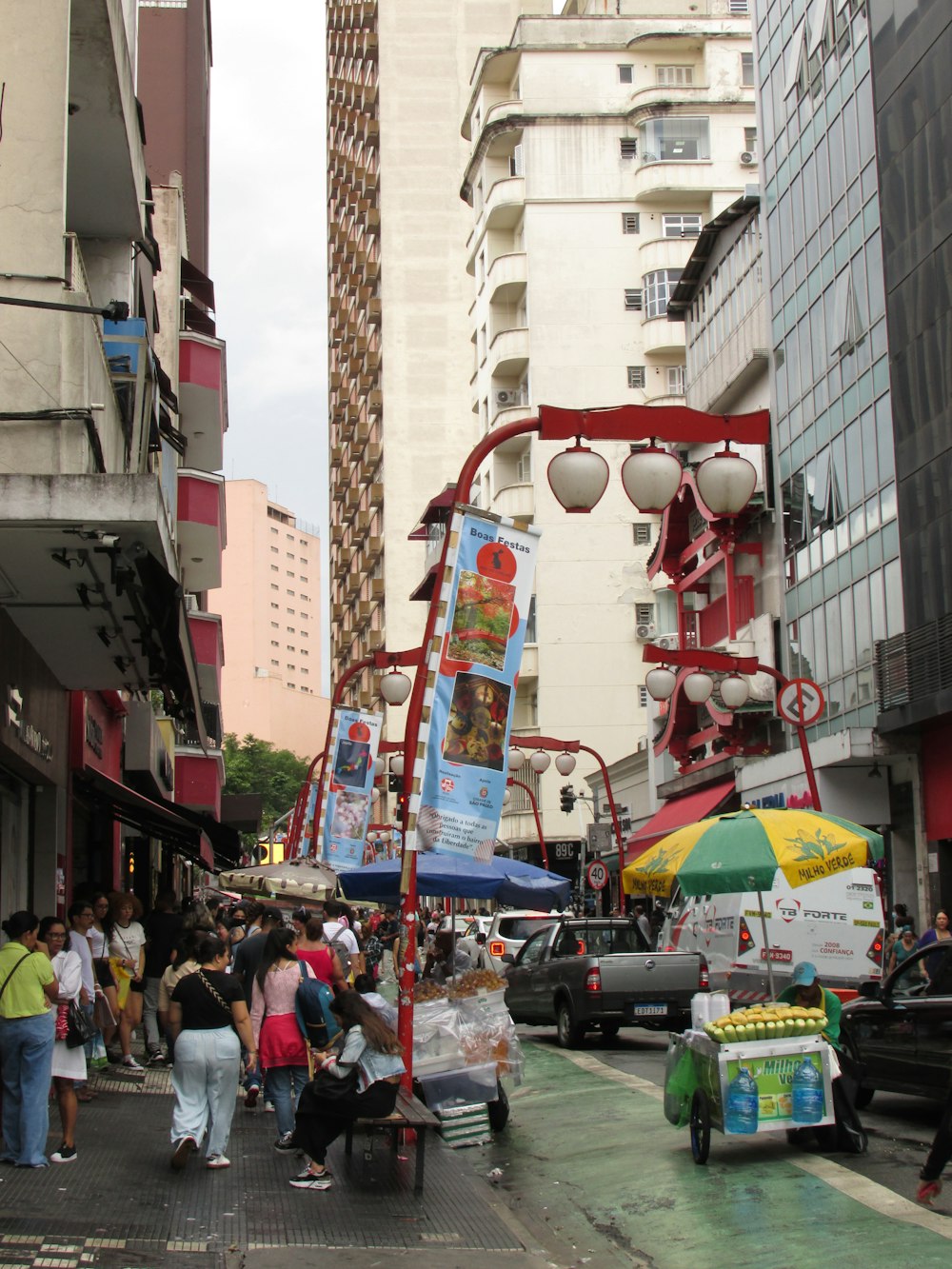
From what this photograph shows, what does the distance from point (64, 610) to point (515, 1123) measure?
6097 mm

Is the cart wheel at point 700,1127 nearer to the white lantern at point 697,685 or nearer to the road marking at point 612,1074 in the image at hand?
the road marking at point 612,1074

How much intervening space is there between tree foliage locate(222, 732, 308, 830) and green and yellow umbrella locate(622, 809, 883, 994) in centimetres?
10810

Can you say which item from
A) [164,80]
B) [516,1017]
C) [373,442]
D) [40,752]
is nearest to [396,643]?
[373,442]

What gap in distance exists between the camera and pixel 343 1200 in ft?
33.1

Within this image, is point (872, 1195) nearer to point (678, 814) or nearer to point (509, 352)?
point (678, 814)

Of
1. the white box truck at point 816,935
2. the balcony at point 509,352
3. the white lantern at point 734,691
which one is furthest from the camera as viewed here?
the balcony at point 509,352

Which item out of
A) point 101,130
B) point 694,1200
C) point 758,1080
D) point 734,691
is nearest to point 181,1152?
point 694,1200

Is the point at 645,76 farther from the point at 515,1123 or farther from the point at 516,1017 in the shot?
the point at 515,1123

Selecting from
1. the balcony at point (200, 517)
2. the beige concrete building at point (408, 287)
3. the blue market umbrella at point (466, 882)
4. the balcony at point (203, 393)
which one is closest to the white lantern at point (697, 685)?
the balcony at point (200, 517)

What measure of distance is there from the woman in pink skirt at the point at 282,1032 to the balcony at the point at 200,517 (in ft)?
53.7

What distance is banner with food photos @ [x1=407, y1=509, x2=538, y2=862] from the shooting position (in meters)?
11.6

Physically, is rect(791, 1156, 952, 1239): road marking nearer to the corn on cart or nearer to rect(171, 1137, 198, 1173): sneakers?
the corn on cart

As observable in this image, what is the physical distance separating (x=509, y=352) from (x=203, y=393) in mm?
39684

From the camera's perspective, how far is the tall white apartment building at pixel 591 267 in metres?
63.7
